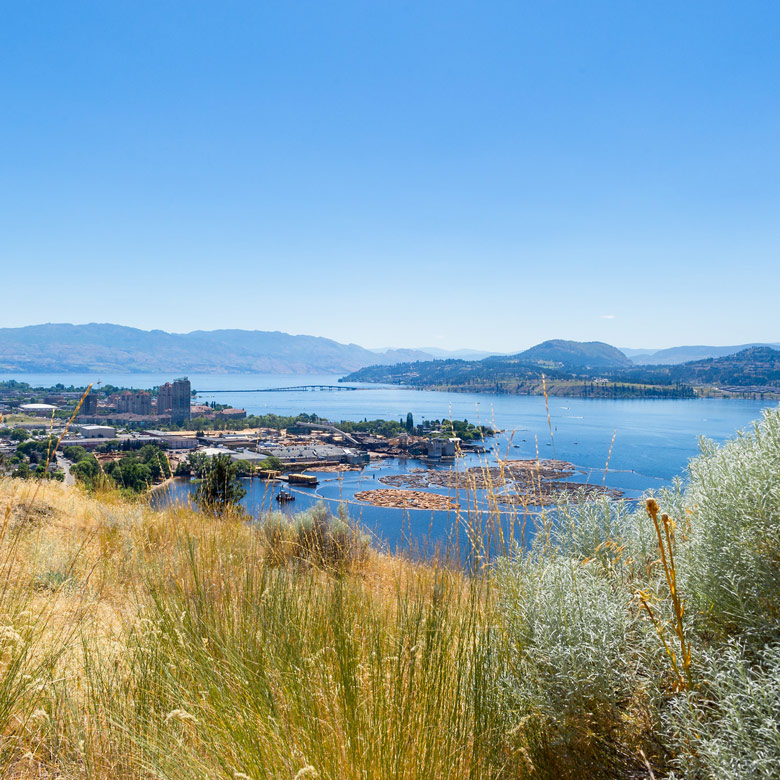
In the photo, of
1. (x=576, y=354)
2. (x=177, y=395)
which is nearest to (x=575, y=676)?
(x=177, y=395)

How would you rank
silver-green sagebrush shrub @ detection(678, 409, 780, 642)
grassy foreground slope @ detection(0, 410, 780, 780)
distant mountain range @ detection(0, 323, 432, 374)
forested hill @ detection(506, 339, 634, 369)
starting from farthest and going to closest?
distant mountain range @ detection(0, 323, 432, 374) < forested hill @ detection(506, 339, 634, 369) < silver-green sagebrush shrub @ detection(678, 409, 780, 642) < grassy foreground slope @ detection(0, 410, 780, 780)

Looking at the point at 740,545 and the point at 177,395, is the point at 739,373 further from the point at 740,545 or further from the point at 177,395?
the point at 740,545

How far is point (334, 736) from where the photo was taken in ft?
3.82

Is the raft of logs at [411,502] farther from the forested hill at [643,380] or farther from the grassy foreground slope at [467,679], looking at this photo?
the forested hill at [643,380]

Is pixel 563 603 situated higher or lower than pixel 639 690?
higher

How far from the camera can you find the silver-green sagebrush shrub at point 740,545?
→ 49.0 inches

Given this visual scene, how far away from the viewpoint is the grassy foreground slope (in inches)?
44.0

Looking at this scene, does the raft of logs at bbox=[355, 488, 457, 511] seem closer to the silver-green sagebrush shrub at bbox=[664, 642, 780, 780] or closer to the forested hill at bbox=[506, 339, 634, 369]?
the silver-green sagebrush shrub at bbox=[664, 642, 780, 780]

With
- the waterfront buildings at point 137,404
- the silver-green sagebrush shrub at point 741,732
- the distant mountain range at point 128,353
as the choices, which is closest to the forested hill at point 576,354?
the distant mountain range at point 128,353

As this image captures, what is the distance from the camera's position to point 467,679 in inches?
56.0

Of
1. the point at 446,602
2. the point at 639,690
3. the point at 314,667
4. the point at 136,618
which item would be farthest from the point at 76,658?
the point at 639,690

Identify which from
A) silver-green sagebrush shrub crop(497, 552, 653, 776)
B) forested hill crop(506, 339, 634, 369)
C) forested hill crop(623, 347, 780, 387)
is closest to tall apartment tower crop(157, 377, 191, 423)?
silver-green sagebrush shrub crop(497, 552, 653, 776)

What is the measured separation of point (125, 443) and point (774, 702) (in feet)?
55.8

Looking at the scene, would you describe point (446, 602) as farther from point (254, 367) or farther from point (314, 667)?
point (254, 367)
